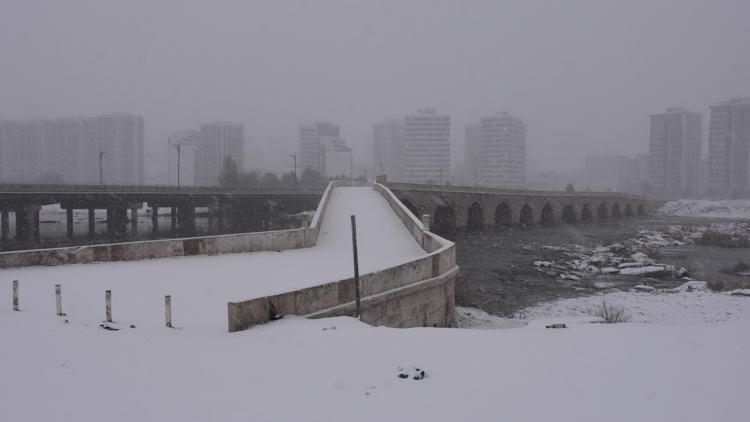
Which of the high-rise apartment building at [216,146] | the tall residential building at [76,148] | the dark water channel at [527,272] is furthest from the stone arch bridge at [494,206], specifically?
the tall residential building at [76,148]

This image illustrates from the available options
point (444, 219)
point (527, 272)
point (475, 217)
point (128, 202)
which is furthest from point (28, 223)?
point (527, 272)

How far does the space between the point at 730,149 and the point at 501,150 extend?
57232mm

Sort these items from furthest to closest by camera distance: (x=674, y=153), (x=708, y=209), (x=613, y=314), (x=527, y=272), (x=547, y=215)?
1. (x=674, y=153)
2. (x=708, y=209)
3. (x=547, y=215)
4. (x=527, y=272)
5. (x=613, y=314)

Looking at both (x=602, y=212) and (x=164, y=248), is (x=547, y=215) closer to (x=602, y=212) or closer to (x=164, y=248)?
(x=602, y=212)

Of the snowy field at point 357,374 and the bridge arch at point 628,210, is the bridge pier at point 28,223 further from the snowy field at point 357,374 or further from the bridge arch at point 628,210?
the bridge arch at point 628,210

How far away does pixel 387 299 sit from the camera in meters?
10.8

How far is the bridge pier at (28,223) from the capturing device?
4462 centimetres

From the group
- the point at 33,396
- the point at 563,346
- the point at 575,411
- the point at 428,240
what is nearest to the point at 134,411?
the point at 33,396

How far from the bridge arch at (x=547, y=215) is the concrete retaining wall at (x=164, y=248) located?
170 ft

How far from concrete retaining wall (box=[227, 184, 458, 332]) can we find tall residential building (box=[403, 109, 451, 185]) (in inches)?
5790

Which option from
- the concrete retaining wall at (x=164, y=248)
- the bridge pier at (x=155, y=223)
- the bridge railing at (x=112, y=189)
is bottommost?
the bridge pier at (x=155, y=223)

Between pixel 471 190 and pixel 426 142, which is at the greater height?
pixel 426 142

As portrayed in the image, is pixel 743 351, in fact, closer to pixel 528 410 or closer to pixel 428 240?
pixel 528 410

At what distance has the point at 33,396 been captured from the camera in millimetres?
5273
